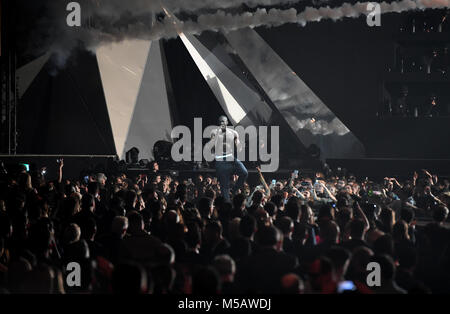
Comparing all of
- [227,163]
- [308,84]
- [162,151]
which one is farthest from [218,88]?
[227,163]

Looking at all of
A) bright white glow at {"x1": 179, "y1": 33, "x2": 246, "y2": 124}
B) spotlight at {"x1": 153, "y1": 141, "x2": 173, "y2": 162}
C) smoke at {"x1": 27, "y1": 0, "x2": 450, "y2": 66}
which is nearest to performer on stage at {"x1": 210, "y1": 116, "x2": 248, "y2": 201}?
spotlight at {"x1": 153, "y1": 141, "x2": 173, "y2": 162}

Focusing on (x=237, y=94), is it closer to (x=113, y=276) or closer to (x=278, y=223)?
(x=278, y=223)

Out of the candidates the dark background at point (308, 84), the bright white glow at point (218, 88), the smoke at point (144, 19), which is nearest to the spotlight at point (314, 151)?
the dark background at point (308, 84)

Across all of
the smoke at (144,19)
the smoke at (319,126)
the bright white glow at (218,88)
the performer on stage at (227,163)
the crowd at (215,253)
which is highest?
the smoke at (144,19)

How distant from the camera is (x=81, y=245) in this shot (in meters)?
5.35

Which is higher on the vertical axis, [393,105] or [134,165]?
[393,105]

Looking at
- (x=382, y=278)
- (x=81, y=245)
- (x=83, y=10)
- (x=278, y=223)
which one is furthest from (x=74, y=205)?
(x=83, y=10)

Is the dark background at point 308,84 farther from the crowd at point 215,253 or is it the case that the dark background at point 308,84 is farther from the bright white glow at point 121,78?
the crowd at point 215,253

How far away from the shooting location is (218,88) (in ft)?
87.6

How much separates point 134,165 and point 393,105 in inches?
484

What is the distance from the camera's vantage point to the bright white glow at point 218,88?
26141 mm

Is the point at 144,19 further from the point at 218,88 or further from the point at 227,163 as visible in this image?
the point at 227,163

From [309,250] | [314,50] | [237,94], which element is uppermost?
[314,50]

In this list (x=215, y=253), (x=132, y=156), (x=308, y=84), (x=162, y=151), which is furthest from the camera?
(x=308, y=84)
